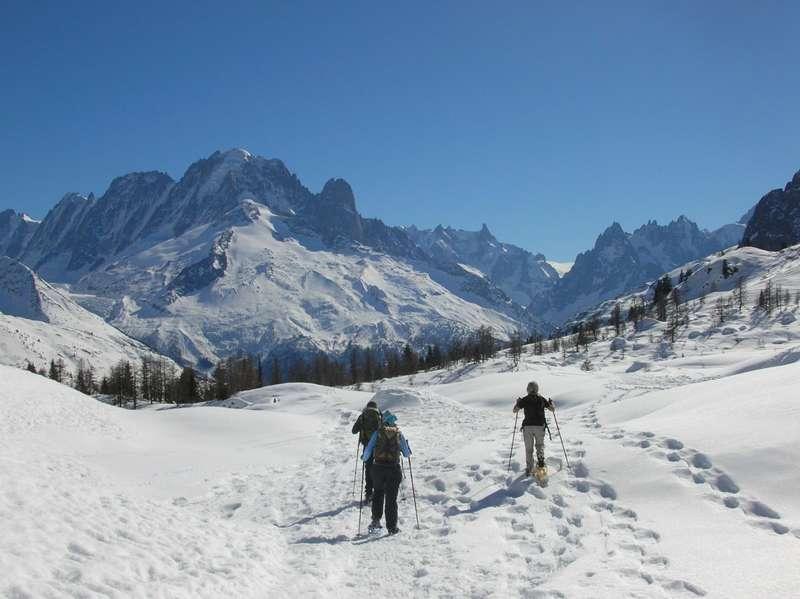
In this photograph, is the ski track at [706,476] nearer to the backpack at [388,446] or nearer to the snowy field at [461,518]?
the snowy field at [461,518]

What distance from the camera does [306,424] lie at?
34469 millimetres

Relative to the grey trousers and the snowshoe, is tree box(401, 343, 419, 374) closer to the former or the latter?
the grey trousers

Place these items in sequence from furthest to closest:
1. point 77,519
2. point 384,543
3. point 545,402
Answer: point 545,402, point 384,543, point 77,519

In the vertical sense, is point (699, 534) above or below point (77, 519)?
below

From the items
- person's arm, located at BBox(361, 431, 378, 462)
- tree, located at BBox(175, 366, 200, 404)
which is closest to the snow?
person's arm, located at BBox(361, 431, 378, 462)

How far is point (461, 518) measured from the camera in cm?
1260

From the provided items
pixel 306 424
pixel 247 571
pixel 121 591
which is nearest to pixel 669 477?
pixel 247 571

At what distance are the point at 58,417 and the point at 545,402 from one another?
85.6 feet

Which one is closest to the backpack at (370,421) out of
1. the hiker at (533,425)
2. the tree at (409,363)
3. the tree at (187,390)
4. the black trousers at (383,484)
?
the black trousers at (383,484)

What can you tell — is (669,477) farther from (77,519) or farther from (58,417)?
(58,417)

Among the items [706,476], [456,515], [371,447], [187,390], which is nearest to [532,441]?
[456,515]

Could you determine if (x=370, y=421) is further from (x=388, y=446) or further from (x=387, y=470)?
(x=387, y=470)

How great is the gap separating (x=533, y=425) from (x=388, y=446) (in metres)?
4.47

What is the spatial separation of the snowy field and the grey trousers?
65cm
